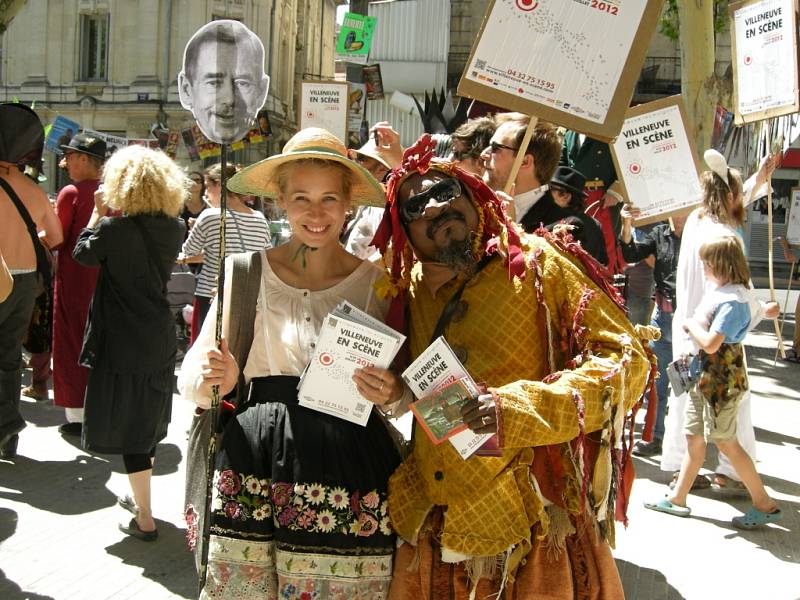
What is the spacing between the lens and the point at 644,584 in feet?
13.9

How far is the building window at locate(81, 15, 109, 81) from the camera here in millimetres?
35031

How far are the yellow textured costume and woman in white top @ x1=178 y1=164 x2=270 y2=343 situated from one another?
441 centimetres

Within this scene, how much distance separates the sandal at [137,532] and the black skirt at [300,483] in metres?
2.37

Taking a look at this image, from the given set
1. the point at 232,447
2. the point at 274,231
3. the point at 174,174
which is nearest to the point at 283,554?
the point at 232,447

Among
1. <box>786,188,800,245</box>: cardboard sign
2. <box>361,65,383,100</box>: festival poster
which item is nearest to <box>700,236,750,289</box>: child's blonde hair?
<box>786,188,800,245</box>: cardboard sign

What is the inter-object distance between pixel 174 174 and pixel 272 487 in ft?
9.51

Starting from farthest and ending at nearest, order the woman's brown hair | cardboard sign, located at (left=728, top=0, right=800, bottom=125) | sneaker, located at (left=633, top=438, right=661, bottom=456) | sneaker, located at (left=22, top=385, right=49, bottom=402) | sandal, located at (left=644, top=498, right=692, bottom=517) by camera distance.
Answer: sneaker, located at (left=22, top=385, right=49, bottom=402), sneaker, located at (left=633, top=438, right=661, bottom=456), cardboard sign, located at (left=728, top=0, right=800, bottom=125), the woman's brown hair, sandal, located at (left=644, top=498, right=692, bottom=517)

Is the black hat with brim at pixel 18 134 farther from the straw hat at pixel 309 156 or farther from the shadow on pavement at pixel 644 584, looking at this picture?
the shadow on pavement at pixel 644 584

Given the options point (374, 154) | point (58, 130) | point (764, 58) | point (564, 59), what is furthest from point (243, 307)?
point (58, 130)

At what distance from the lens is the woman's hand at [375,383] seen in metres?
2.28

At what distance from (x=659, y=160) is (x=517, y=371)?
3806 mm

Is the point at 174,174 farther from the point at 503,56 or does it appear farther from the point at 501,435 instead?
the point at 501,435

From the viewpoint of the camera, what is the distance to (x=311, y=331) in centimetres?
247

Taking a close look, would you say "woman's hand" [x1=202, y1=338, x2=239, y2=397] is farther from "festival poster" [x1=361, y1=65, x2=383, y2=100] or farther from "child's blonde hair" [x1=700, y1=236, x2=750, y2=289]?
"festival poster" [x1=361, y1=65, x2=383, y2=100]
